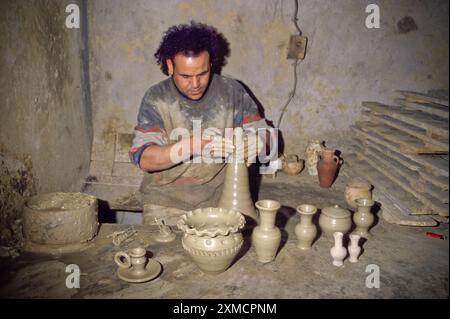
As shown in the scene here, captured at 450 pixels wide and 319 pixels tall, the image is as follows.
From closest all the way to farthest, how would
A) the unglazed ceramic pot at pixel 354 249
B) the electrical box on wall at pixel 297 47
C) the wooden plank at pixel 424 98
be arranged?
1. the unglazed ceramic pot at pixel 354 249
2. the wooden plank at pixel 424 98
3. the electrical box on wall at pixel 297 47

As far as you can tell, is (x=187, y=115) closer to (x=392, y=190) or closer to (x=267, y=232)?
(x=267, y=232)

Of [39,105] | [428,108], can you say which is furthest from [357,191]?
[39,105]

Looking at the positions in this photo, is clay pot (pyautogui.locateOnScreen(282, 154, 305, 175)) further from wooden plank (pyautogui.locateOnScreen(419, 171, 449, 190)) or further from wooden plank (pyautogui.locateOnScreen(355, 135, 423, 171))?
wooden plank (pyautogui.locateOnScreen(419, 171, 449, 190))

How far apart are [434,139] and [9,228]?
3.87 m

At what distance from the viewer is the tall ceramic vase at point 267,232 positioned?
2504 millimetres

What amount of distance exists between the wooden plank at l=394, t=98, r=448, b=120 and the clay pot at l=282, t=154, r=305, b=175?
1612 mm

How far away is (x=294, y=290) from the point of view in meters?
2.39

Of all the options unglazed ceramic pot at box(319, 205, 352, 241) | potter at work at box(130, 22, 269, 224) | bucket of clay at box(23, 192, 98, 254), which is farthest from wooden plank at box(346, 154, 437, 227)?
bucket of clay at box(23, 192, 98, 254)

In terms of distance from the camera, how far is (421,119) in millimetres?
3484

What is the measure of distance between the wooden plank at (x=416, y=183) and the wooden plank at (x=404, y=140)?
0.81ft

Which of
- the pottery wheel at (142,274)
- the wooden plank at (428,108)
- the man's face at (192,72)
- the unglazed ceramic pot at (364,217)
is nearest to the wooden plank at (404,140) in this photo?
the wooden plank at (428,108)

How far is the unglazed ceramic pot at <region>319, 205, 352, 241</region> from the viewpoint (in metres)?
2.88

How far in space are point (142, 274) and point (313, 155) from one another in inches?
137

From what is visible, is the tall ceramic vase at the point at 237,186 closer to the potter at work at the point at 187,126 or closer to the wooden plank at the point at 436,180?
the potter at work at the point at 187,126
